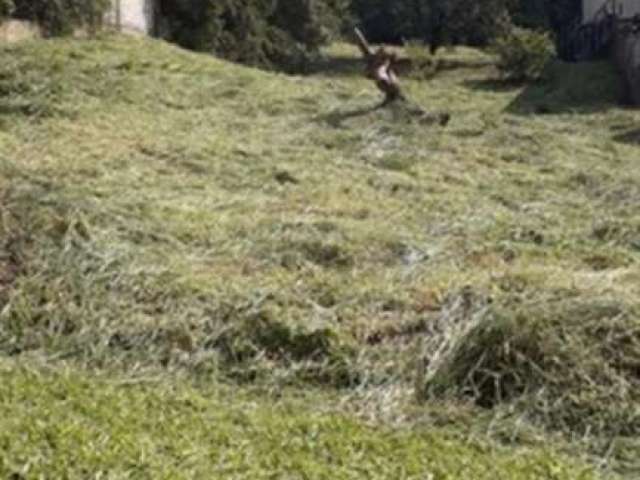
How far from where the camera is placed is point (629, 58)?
49.4ft

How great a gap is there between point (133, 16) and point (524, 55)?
5.88 meters

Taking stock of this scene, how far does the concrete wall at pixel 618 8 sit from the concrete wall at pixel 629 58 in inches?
23.6

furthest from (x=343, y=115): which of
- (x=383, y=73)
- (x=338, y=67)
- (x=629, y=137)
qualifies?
(x=338, y=67)

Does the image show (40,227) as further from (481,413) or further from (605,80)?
(605,80)

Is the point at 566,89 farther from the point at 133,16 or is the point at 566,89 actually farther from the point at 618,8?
the point at 133,16

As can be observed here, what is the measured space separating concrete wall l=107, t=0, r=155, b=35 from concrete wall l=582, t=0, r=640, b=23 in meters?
7.13

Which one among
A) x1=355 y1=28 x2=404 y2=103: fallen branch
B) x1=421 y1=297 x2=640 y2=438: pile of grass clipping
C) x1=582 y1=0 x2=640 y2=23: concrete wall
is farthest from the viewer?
x1=582 y1=0 x2=640 y2=23: concrete wall

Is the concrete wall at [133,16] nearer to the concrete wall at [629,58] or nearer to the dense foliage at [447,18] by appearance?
the concrete wall at [629,58]

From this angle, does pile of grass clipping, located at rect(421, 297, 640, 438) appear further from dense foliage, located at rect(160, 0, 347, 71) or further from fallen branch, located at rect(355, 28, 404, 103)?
dense foliage, located at rect(160, 0, 347, 71)

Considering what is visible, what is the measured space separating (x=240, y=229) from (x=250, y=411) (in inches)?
87.5

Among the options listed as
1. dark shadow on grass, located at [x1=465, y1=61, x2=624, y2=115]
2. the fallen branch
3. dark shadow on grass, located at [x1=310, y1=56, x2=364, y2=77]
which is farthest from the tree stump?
dark shadow on grass, located at [x1=310, y1=56, x2=364, y2=77]

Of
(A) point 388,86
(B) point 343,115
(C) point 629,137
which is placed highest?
(A) point 388,86

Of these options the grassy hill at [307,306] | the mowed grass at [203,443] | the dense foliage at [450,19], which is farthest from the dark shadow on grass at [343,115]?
the dense foliage at [450,19]

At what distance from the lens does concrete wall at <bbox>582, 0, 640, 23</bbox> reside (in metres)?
17.6
